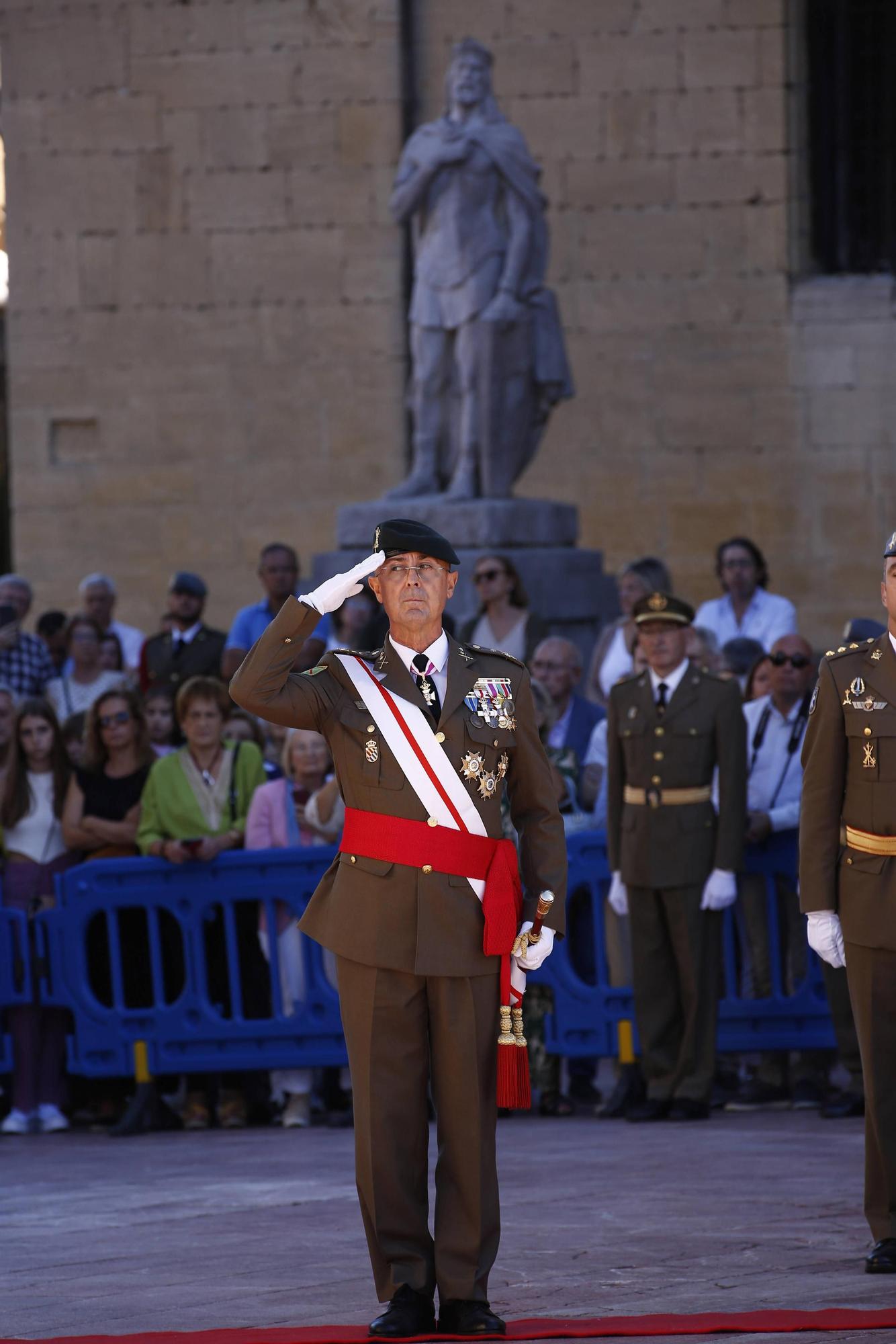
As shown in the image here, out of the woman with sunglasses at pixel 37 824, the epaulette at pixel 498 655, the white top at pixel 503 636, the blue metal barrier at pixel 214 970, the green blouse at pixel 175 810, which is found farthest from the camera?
the white top at pixel 503 636

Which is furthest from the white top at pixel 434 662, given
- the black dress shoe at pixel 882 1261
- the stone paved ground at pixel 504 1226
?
the black dress shoe at pixel 882 1261

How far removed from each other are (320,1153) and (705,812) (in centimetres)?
181

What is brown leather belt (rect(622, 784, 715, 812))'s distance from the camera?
8.56 m

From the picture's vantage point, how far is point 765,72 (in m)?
15.4

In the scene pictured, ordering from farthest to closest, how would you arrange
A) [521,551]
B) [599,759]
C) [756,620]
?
[521,551] < [756,620] < [599,759]

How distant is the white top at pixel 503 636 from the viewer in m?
10.9

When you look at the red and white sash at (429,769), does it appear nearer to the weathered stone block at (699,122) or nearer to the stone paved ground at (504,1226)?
the stone paved ground at (504,1226)

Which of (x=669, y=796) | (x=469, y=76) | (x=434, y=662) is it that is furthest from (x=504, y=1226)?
(x=469, y=76)

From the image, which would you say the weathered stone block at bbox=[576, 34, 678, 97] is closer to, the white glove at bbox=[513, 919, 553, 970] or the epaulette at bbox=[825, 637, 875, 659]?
the epaulette at bbox=[825, 637, 875, 659]

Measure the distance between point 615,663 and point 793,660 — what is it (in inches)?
77.8

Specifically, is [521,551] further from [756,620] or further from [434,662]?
[434,662]

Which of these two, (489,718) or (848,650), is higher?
(848,650)

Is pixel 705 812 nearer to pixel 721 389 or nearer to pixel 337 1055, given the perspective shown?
pixel 337 1055

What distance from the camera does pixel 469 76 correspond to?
1180cm
